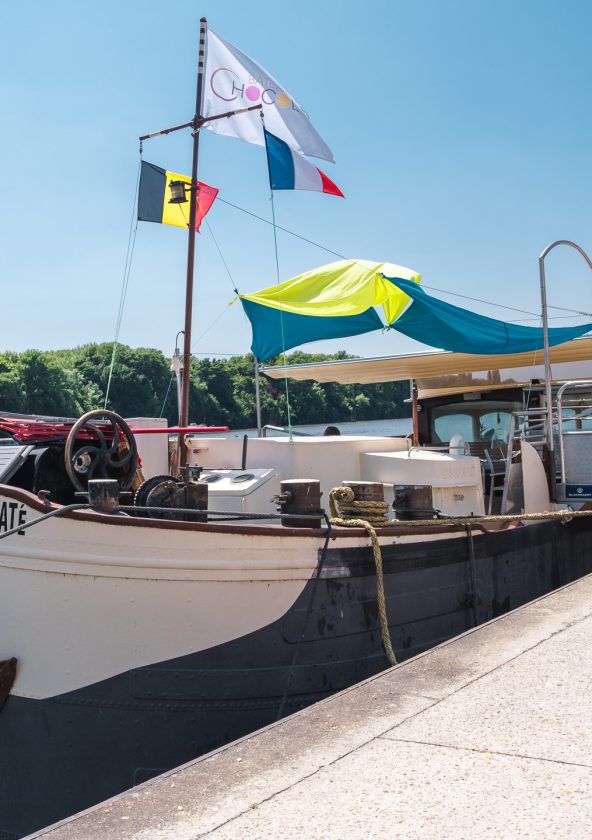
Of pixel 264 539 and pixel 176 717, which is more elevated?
pixel 264 539

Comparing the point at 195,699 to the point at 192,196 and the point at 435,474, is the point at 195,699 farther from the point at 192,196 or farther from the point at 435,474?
the point at 192,196

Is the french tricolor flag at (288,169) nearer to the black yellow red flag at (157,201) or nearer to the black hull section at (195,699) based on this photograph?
the black yellow red flag at (157,201)

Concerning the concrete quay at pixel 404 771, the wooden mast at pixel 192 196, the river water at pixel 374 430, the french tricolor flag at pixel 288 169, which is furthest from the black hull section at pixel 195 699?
the french tricolor flag at pixel 288 169

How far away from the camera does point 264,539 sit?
5.94m

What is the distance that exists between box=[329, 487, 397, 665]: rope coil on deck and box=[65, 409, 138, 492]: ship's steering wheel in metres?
1.63

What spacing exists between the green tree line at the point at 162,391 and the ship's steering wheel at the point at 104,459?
72.1 feet

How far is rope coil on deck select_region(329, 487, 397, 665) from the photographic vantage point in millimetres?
6496

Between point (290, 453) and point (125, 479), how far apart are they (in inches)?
82.0

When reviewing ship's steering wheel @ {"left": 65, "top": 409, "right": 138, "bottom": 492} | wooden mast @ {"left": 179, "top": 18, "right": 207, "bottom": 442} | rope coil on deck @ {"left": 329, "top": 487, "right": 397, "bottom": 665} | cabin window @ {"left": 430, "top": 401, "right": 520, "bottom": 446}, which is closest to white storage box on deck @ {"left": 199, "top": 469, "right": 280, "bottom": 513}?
rope coil on deck @ {"left": 329, "top": 487, "right": 397, "bottom": 665}

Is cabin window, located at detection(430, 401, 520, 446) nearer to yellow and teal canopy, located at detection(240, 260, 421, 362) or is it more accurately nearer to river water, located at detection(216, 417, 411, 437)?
river water, located at detection(216, 417, 411, 437)

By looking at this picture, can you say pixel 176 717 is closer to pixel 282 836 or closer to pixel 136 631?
pixel 136 631

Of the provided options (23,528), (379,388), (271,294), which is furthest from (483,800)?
(379,388)

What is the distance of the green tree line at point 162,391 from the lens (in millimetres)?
31391

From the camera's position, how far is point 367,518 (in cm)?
687
